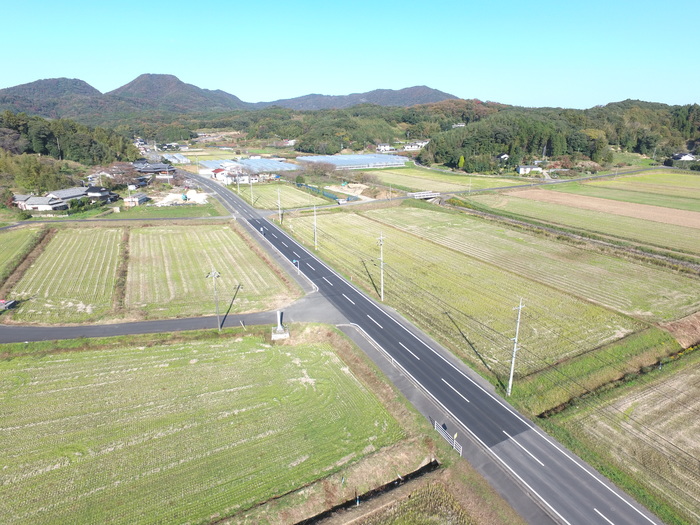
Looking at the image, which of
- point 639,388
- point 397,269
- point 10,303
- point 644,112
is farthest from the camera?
point 644,112

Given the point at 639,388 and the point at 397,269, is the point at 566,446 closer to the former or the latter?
the point at 639,388

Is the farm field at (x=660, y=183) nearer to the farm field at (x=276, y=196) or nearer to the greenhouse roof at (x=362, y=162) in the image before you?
the greenhouse roof at (x=362, y=162)

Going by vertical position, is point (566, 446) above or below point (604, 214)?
below

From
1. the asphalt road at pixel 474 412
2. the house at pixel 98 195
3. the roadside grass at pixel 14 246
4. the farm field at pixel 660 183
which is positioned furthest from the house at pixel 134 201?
the farm field at pixel 660 183

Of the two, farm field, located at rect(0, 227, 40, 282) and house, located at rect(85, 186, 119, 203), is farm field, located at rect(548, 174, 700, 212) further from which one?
farm field, located at rect(0, 227, 40, 282)

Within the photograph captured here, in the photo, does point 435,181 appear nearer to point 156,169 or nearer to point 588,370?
point 156,169

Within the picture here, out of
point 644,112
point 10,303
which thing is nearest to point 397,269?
point 10,303
